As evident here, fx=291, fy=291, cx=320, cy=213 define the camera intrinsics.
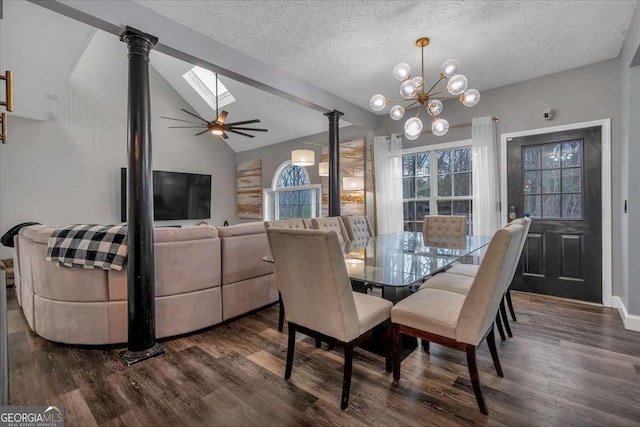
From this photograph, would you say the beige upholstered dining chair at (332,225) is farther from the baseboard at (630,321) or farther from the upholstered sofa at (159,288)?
the baseboard at (630,321)

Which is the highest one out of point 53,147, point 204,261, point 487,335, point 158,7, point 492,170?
point 158,7

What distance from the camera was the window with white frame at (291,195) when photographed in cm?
623

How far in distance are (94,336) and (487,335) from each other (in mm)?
2879

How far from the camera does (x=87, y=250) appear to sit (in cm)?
226

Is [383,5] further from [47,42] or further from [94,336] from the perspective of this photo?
[94,336]

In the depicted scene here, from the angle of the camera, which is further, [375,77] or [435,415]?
[375,77]

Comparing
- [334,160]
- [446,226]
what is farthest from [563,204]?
[334,160]

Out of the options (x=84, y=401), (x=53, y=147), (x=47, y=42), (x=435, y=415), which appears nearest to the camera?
(x=435, y=415)

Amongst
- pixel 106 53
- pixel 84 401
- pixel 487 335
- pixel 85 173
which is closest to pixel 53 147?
pixel 85 173

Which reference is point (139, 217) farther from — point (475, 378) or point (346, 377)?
point (475, 378)

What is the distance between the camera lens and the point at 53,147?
492 cm

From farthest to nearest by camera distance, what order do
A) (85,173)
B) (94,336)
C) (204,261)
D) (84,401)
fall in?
(85,173) → (204,261) → (94,336) → (84,401)

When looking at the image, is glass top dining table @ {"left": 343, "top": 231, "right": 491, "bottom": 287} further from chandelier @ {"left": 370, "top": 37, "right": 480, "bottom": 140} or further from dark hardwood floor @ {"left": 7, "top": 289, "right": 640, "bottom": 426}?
chandelier @ {"left": 370, "top": 37, "right": 480, "bottom": 140}

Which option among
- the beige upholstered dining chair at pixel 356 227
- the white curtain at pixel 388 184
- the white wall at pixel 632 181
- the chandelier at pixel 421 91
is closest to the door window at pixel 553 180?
the white wall at pixel 632 181
